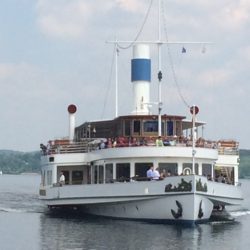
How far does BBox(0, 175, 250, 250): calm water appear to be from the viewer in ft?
113

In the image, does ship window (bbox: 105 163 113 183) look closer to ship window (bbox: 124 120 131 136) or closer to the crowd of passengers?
the crowd of passengers

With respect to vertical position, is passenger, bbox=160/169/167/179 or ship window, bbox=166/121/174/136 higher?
ship window, bbox=166/121/174/136

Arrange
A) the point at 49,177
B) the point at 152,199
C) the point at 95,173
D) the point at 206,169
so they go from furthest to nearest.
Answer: the point at 49,177
the point at 95,173
the point at 206,169
the point at 152,199

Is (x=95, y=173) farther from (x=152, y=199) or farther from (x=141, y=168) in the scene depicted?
(x=152, y=199)

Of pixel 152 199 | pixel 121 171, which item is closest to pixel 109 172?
pixel 121 171

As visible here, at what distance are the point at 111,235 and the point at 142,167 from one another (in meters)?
6.74

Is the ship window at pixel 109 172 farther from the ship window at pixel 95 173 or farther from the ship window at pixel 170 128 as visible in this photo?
the ship window at pixel 170 128

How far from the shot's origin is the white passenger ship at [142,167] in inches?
1588

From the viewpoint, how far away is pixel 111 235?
3684 cm

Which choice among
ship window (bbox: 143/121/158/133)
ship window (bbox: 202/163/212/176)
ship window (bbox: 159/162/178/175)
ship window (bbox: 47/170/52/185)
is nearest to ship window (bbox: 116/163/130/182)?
ship window (bbox: 159/162/178/175)

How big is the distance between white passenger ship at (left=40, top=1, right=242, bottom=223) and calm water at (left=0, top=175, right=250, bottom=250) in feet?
3.18

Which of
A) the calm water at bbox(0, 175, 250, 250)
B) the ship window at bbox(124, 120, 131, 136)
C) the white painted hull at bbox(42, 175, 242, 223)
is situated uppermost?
the ship window at bbox(124, 120, 131, 136)

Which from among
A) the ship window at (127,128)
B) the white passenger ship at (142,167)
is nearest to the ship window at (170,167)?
the white passenger ship at (142,167)

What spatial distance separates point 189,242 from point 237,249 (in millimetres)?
2038
